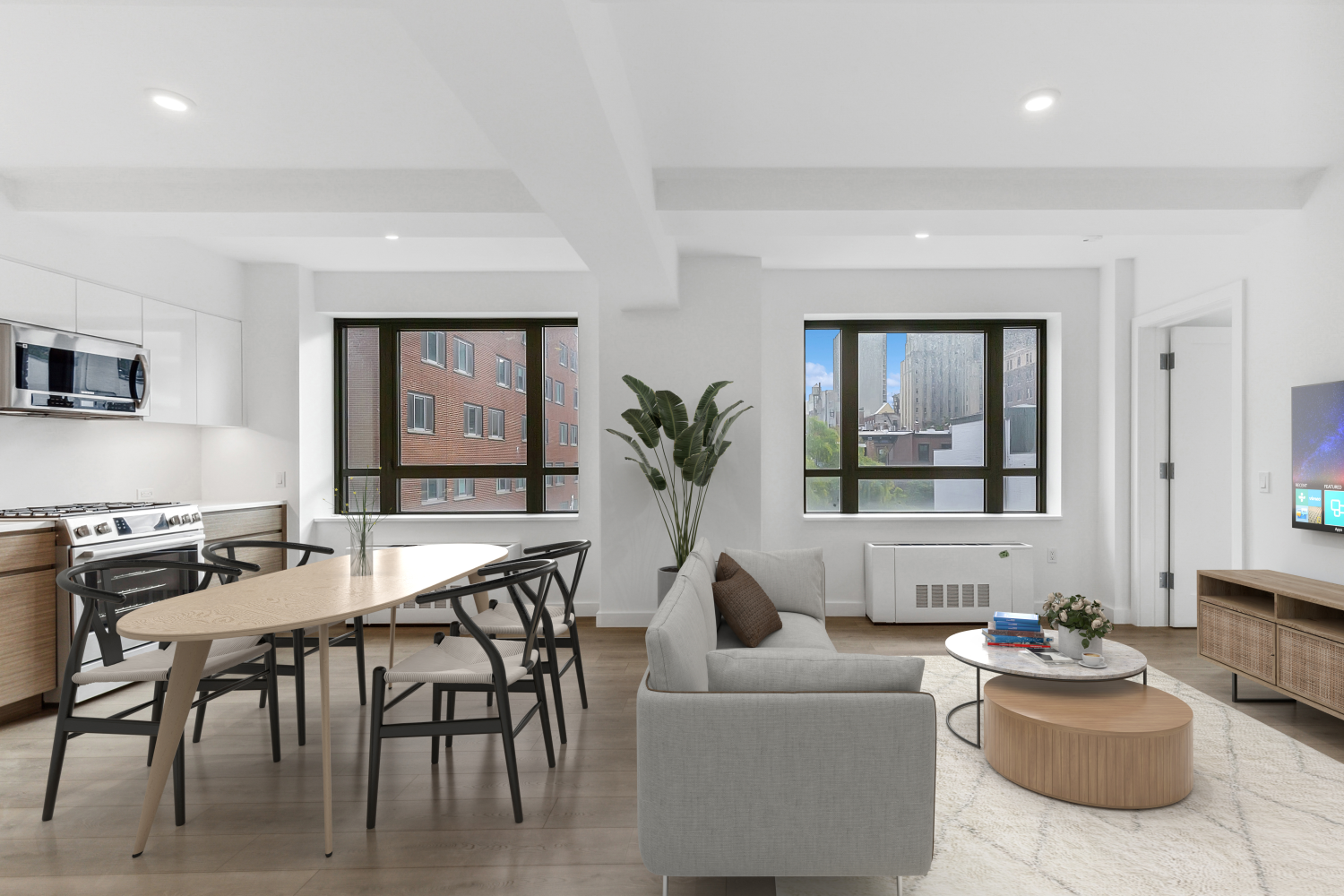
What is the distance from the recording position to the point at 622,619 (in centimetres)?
507

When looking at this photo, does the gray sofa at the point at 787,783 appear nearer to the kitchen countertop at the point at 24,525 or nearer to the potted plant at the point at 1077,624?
the potted plant at the point at 1077,624

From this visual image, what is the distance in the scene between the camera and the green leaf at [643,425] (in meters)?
4.70

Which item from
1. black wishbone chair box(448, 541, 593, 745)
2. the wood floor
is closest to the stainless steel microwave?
the wood floor

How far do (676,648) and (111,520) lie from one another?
334cm

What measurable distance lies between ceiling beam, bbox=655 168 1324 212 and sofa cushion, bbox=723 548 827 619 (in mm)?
1951

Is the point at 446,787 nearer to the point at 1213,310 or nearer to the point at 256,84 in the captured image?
the point at 256,84

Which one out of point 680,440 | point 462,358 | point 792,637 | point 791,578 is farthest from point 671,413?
point 462,358

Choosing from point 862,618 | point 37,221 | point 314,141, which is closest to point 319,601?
point 314,141

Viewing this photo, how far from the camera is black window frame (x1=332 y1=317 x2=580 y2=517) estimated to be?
5637 mm

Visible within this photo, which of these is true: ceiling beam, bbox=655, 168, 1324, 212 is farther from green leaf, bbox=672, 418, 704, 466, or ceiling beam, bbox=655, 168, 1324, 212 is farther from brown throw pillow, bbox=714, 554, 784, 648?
brown throw pillow, bbox=714, 554, 784, 648

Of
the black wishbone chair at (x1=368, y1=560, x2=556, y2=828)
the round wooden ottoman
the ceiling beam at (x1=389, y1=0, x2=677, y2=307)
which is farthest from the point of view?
the round wooden ottoman

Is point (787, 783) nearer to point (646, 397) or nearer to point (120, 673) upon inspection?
point (120, 673)

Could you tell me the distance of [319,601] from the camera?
2.39m

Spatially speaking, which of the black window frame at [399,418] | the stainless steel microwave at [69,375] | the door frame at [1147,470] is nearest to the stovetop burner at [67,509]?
the stainless steel microwave at [69,375]
